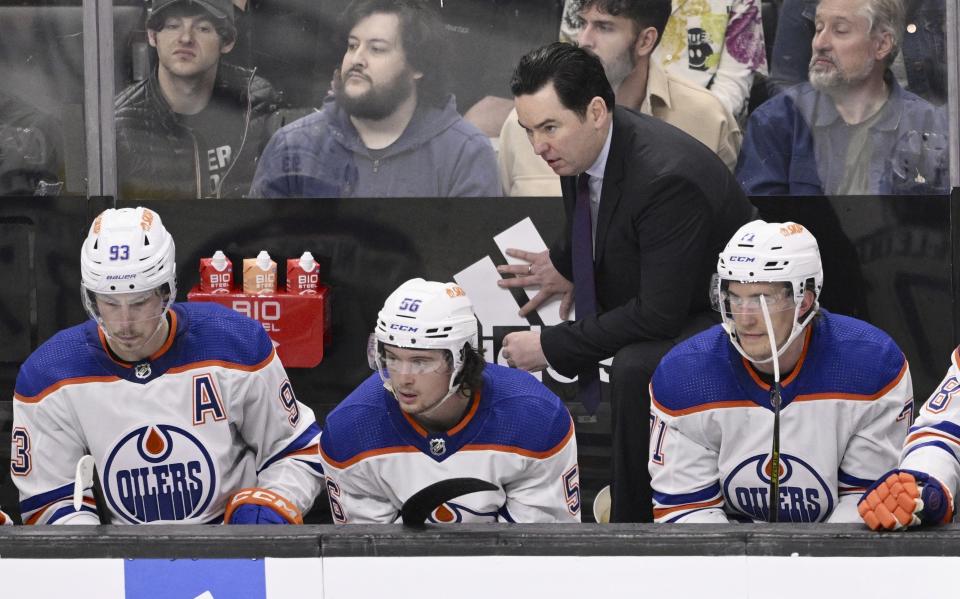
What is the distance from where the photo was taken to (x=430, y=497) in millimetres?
2604

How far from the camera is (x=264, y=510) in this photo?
321cm

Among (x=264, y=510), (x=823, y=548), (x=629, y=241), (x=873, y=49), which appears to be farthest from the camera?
(x=873, y=49)

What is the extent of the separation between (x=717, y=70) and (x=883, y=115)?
1.72 ft

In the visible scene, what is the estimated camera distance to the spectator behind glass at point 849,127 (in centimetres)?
447

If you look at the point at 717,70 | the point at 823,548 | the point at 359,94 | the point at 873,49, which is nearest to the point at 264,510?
the point at 823,548

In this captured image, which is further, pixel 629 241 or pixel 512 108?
pixel 512 108

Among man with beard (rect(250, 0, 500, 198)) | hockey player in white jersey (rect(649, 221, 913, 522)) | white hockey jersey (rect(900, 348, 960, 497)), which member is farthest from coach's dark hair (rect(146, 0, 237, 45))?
white hockey jersey (rect(900, 348, 960, 497))

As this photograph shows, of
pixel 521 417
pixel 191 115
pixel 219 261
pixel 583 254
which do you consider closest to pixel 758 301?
pixel 521 417

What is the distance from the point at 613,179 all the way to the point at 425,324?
3.47 ft

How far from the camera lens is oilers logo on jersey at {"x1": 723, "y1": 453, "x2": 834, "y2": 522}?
3316 millimetres

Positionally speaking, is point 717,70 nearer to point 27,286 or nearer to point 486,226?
point 486,226

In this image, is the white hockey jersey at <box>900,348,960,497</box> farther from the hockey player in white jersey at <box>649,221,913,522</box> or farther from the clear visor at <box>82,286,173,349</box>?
the clear visor at <box>82,286,173,349</box>

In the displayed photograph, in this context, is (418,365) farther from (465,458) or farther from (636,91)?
(636,91)

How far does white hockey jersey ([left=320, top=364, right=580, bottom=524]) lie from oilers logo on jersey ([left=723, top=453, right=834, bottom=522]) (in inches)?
15.4
